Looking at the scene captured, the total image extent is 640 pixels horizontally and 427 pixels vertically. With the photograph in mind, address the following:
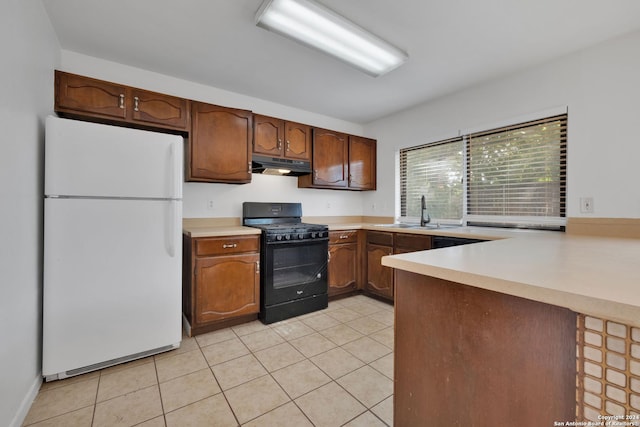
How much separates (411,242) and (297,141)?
173cm

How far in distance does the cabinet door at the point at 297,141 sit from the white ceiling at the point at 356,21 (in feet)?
1.47

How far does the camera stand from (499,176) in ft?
9.00

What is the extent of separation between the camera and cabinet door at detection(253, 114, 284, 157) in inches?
114

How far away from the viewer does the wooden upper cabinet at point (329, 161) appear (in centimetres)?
335

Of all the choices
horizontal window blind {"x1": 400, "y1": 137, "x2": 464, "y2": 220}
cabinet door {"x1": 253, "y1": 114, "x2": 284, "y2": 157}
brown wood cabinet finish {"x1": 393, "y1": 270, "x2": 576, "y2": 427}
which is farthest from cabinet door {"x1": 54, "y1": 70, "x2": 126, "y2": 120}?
horizontal window blind {"x1": 400, "y1": 137, "x2": 464, "y2": 220}

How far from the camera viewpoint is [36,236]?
5.45 feet

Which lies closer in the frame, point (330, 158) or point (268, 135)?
point (268, 135)

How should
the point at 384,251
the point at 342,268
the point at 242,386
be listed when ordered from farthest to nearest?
the point at 342,268, the point at 384,251, the point at 242,386

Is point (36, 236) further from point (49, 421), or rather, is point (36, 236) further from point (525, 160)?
point (525, 160)

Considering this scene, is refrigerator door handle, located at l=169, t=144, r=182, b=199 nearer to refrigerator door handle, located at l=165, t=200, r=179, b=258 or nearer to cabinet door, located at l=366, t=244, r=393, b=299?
refrigerator door handle, located at l=165, t=200, r=179, b=258

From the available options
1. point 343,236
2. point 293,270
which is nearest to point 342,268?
point 343,236

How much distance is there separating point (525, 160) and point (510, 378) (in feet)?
8.11

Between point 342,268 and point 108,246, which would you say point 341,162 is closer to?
point 342,268

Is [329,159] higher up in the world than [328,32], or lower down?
lower down
